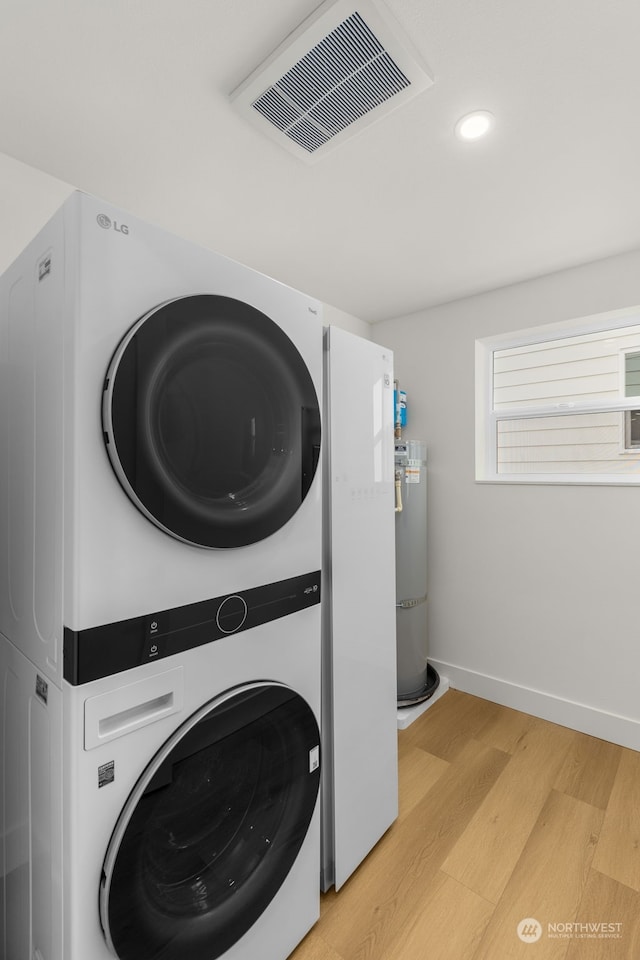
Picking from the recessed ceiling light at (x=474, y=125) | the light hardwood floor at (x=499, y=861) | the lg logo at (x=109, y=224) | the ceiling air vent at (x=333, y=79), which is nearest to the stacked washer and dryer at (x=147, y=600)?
the lg logo at (x=109, y=224)

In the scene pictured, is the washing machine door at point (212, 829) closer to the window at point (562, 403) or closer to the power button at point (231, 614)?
the power button at point (231, 614)

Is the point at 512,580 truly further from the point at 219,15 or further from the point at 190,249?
the point at 219,15

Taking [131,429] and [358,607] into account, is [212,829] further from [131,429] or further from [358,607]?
[131,429]

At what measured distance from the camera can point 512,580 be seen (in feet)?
8.54

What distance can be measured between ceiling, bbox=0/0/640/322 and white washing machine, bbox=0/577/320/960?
1398 millimetres

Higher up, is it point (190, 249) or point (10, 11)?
point (10, 11)

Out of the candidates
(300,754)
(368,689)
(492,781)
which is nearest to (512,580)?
(492,781)

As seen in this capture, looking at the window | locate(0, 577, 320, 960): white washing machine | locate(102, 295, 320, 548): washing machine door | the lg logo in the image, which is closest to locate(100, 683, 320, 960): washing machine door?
locate(0, 577, 320, 960): white washing machine

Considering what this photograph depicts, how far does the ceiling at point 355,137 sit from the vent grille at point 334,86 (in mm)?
75

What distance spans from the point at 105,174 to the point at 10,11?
0.56 metres

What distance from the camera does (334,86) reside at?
3.99 ft

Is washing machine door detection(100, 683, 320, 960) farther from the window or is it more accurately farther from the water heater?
the window

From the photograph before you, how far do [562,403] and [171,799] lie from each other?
259 centimetres

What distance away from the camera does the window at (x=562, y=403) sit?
2.35 meters
